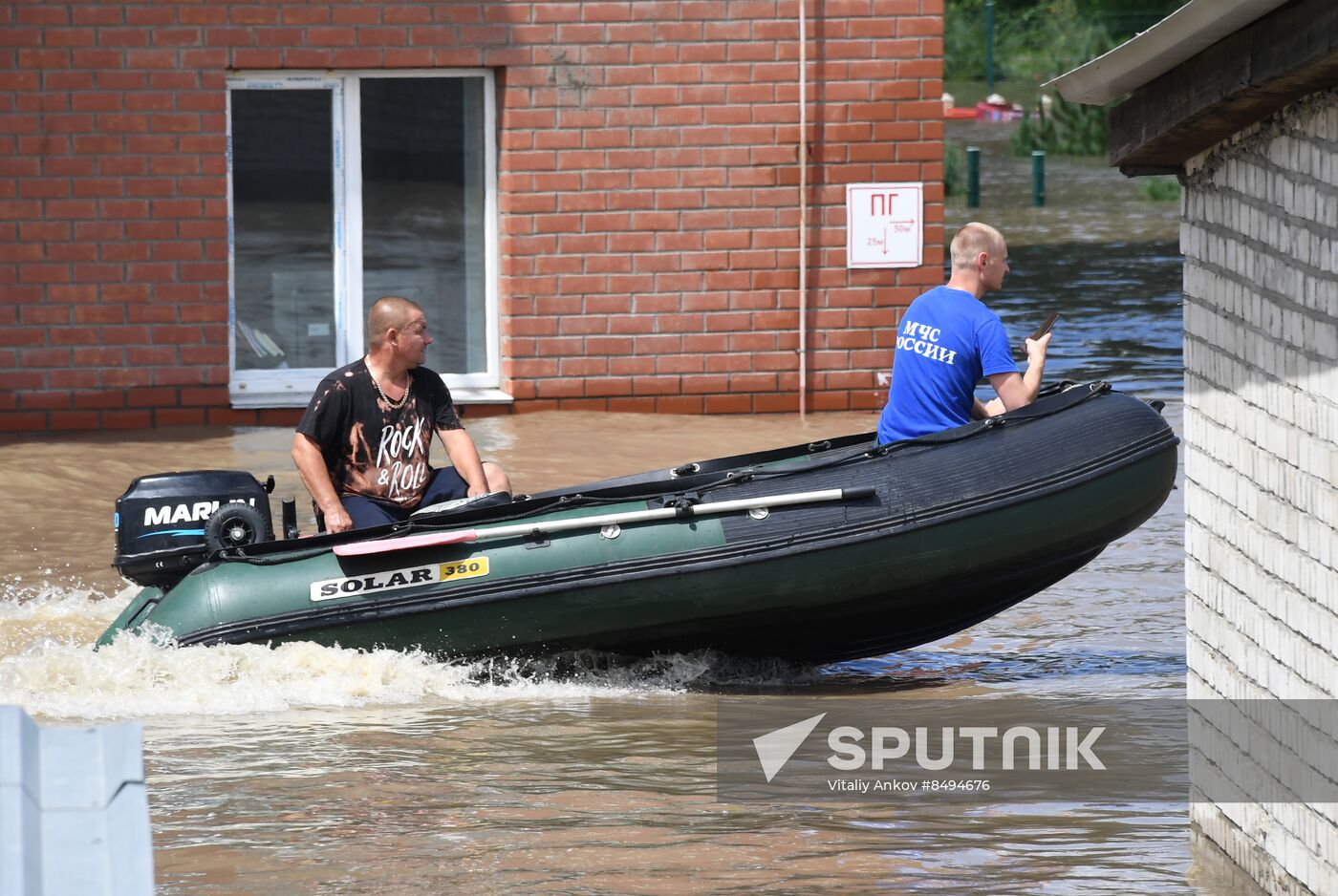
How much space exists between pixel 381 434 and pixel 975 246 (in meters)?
2.39

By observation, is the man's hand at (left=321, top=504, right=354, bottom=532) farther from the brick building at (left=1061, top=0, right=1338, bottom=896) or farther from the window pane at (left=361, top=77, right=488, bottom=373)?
the window pane at (left=361, top=77, right=488, bottom=373)

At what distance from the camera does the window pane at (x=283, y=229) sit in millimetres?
13094

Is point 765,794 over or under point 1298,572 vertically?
under

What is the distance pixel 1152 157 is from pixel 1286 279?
89 cm

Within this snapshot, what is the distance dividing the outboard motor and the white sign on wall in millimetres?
6436

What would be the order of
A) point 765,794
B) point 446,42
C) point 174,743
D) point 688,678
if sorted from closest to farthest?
point 765,794 < point 174,743 < point 688,678 < point 446,42

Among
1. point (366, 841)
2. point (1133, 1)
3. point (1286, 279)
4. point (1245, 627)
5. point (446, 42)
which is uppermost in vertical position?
point (1133, 1)

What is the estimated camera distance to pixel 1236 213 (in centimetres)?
537

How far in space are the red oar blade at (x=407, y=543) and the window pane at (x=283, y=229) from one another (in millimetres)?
6044

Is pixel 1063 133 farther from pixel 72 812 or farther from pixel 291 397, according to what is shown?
pixel 72 812

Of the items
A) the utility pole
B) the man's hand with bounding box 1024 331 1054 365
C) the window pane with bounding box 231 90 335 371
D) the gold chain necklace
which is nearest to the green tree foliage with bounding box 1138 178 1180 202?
the utility pole

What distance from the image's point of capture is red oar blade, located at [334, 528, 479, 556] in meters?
7.51

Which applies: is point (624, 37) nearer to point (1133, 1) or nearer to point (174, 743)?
point (174, 743)

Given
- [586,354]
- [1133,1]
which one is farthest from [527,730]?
[1133,1]
